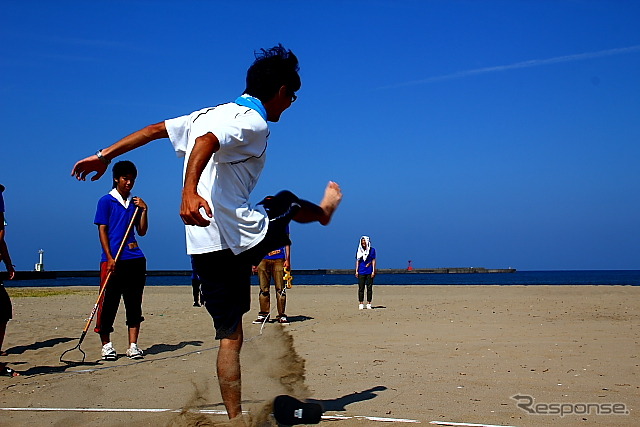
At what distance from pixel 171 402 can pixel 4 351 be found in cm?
420

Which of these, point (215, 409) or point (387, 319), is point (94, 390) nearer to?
point (215, 409)

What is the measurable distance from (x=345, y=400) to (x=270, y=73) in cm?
→ 238

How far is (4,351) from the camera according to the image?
26.2 feet

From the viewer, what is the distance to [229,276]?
3.69m

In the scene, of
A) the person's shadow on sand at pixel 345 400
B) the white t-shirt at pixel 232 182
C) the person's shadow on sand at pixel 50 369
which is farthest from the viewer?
the person's shadow on sand at pixel 50 369

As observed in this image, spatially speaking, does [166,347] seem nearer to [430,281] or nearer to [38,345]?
[38,345]

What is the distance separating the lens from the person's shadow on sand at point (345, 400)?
4516 millimetres

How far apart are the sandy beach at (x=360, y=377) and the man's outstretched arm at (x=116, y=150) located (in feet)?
5.19

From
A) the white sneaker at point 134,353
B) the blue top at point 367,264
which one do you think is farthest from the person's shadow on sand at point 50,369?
the blue top at point 367,264

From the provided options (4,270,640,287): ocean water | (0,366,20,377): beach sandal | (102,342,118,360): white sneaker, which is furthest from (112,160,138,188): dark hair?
(4,270,640,287): ocean water

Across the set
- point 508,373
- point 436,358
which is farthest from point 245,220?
point 436,358

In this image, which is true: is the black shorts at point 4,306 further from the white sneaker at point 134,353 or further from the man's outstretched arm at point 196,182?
the man's outstretched arm at point 196,182

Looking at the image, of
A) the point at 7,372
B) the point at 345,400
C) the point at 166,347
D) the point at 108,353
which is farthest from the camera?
the point at 166,347

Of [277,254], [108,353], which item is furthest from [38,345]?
[277,254]
